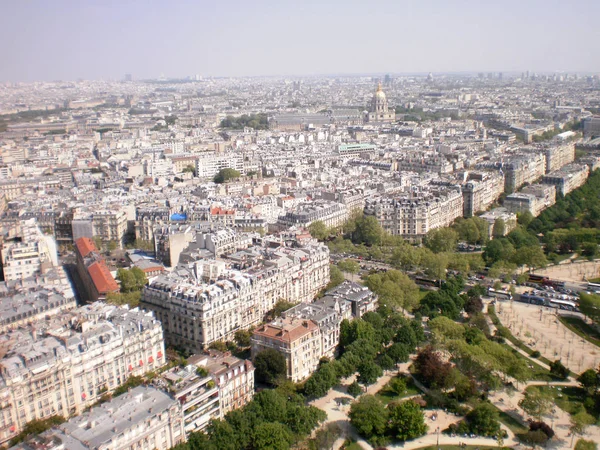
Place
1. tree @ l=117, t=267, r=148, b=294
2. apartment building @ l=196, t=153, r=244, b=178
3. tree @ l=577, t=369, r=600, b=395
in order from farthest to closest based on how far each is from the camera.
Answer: apartment building @ l=196, t=153, r=244, b=178 → tree @ l=117, t=267, r=148, b=294 → tree @ l=577, t=369, r=600, b=395

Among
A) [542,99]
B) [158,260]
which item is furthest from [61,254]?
[542,99]

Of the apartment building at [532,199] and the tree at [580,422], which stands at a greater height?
the apartment building at [532,199]

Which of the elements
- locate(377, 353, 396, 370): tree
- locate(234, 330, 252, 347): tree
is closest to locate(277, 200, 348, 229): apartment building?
locate(234, 330, 252, 347): tree

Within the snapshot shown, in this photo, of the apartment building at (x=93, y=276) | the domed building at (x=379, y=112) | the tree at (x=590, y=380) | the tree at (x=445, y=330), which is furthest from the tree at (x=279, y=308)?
the domed building at (x=379, y=112)

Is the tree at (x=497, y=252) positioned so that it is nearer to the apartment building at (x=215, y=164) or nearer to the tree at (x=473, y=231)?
the tree at (x=473, y=231)

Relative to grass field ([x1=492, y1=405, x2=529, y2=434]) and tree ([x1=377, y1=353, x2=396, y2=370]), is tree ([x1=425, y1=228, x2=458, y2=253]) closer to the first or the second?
tree ([x1=377, y1=353, x2=396, y2=370])

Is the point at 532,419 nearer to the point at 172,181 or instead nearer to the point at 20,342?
the point at 20,342

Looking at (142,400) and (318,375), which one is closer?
(142,400)
